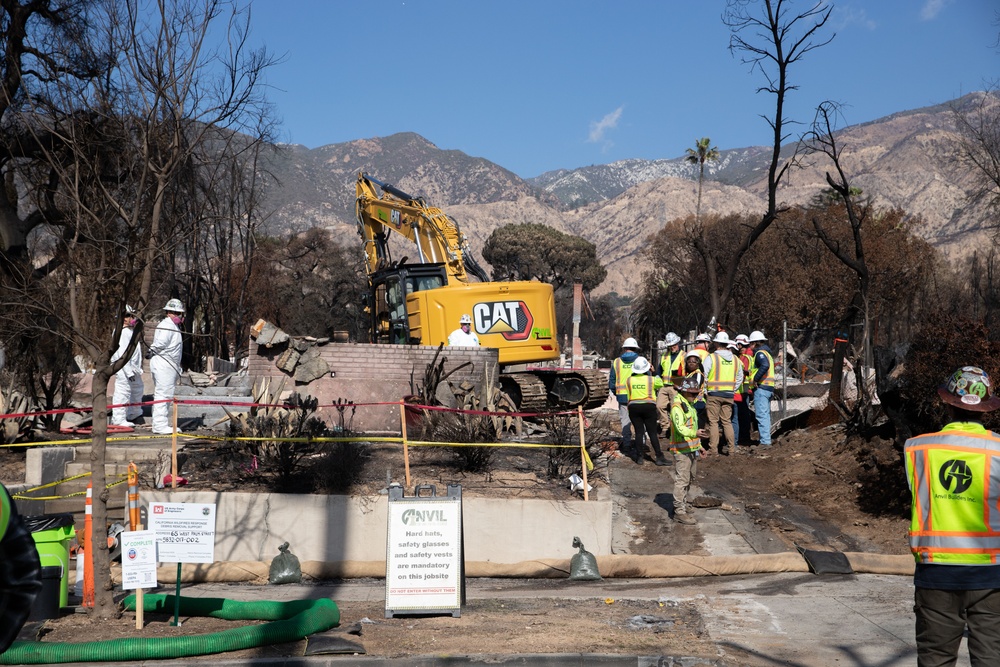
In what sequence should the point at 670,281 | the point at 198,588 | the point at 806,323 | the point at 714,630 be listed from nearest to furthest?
1. the point at 714,630
2. the point at 198,588
3. the point at 806,323
4. the point at 670,281

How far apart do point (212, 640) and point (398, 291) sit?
1196cm

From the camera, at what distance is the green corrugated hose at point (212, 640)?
6480 millimetres

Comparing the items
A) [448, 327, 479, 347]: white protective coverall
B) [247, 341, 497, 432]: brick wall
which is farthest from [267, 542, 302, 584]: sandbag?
[448, 327, 479, 347]: white protective coverall

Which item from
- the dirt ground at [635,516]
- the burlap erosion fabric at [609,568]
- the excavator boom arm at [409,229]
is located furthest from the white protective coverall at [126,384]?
the excavator boom arm at [409,229]

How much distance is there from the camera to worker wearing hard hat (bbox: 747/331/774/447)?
1517cm

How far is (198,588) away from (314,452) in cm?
280

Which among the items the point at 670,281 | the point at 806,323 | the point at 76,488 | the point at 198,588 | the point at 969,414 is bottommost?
the point at 198,588

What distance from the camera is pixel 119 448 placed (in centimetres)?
1257

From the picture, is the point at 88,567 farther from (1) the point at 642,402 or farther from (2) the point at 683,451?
(1) the point at 642,402

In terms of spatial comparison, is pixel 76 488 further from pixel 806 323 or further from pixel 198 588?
pixel 806 323

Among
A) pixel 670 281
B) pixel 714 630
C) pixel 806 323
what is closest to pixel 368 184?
pixel 714 630

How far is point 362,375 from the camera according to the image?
49.9ft

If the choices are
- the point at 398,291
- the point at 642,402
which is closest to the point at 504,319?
the point at 398,291

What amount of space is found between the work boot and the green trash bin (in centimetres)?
635
